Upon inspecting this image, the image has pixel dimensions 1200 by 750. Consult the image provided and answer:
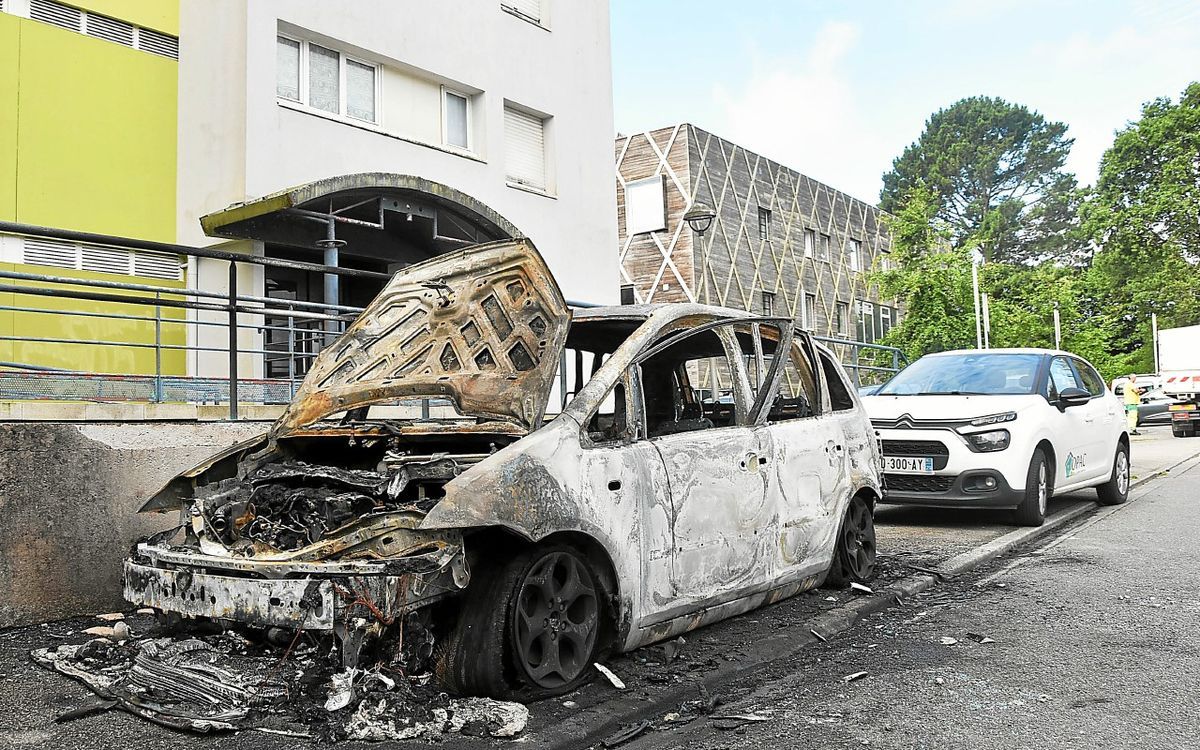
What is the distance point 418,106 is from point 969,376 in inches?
371

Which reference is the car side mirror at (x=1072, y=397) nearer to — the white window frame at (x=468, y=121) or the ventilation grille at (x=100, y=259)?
the white window frame at (x=468, y=121)

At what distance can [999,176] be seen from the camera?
67.2 meters

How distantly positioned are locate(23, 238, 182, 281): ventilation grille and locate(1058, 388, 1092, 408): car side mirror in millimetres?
10223

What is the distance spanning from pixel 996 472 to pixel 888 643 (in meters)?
4.29

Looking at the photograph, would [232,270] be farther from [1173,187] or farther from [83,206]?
[1173,187]

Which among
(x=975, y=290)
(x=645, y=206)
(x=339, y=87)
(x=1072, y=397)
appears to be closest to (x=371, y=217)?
(x=339, y=87)

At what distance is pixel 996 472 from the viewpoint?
887 centimetres

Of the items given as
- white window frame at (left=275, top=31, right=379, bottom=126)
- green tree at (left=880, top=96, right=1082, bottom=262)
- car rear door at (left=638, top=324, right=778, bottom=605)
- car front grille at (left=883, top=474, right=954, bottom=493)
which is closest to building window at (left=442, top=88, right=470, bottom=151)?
white window frame at (left=275, top=31, right=379, bottom=126)

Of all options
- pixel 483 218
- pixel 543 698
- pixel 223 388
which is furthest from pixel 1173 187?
pixel 543 698

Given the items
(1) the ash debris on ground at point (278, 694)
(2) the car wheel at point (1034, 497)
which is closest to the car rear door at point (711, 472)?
(1) the ash debris on ground at point (278, 694)

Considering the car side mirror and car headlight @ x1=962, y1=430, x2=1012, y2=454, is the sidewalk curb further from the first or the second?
the car side mirror

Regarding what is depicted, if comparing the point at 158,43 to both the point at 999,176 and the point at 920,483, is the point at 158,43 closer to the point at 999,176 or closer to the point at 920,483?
the point at 920,483

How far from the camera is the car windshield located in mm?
9945

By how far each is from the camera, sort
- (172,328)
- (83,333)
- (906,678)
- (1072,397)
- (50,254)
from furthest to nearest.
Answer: (172,328), (50,254), (83,333), (1072,397), (906,678)
